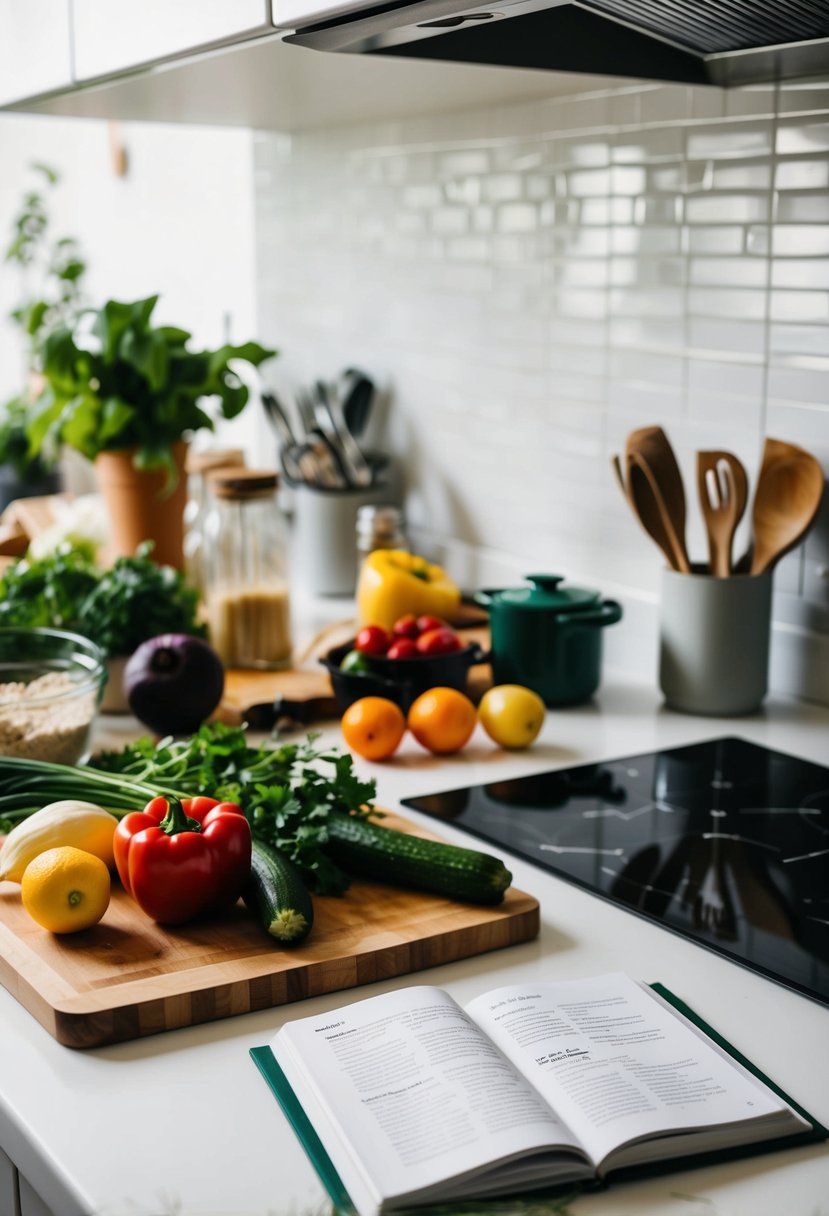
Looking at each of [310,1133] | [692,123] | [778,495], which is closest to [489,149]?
[692,123]

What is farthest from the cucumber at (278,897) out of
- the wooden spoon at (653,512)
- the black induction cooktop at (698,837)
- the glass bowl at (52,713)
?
the wooden spoon at (653,512)

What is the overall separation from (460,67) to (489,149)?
421 mm

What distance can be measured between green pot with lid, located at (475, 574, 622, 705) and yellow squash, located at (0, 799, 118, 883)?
23.9 inches

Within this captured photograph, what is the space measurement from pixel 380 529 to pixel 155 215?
5.14 ft

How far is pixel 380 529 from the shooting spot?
191 centimetres

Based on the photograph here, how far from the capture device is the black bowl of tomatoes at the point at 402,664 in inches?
59.2

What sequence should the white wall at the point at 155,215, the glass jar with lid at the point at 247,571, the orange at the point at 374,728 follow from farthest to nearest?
the white wall at the point at 155,215, the glass jar with lid at the point at 247,571, the orange at the point at 374,728

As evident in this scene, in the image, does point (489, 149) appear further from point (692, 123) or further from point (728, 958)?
point (728, 958)

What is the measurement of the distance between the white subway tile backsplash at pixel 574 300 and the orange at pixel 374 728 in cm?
47

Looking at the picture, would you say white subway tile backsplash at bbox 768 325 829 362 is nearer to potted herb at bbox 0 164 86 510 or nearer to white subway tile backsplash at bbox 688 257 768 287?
white subway tile backsplash at bbox 688 257 768 287

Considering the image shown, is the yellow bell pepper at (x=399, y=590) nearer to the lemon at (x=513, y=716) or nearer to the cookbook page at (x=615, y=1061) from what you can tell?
the lemon at (x=513, y=716)

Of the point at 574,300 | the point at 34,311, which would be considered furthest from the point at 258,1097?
the point at 34,311

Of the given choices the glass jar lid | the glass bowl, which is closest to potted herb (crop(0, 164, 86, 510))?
the glass jar lid

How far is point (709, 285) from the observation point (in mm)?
1576
